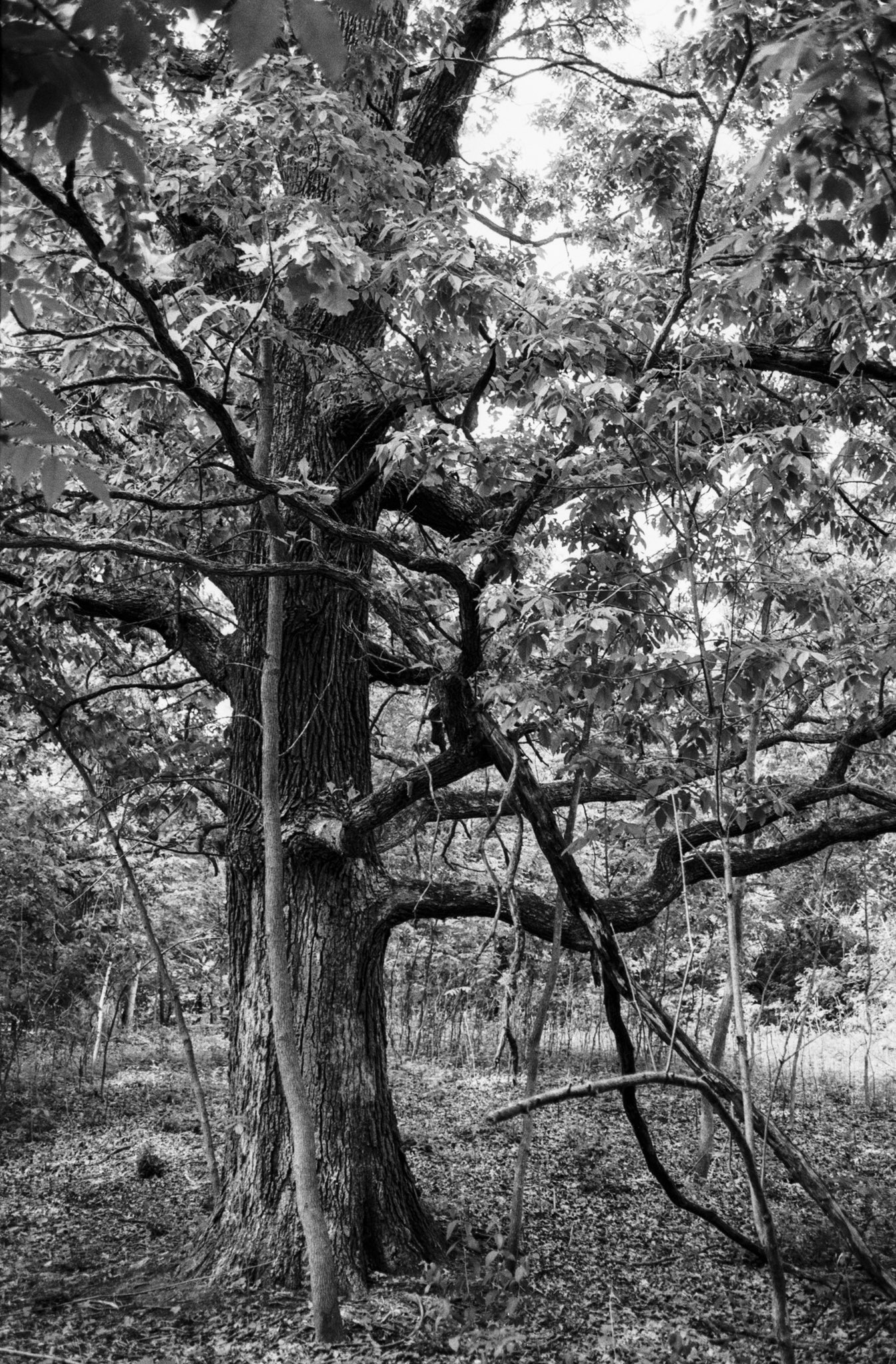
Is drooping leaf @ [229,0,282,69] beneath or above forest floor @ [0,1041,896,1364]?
above

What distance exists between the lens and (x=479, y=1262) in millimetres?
4695

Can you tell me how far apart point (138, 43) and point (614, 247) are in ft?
17.1

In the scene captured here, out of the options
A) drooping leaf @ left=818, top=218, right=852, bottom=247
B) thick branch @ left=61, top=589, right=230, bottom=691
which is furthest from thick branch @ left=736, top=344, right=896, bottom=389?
thick branch @ left=61, top=589, right=230, bottom=691

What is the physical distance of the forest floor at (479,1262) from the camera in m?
3.86

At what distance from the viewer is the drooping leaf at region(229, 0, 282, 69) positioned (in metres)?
1.06

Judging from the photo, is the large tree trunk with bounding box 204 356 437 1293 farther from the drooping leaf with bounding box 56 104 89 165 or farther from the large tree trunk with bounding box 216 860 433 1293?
the drooping leaf with bounding box 56 104 89 165

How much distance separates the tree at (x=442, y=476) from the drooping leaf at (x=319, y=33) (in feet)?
3.19

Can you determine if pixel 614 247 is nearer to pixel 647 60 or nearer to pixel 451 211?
pixel 647 60

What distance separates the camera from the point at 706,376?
13.0 feet

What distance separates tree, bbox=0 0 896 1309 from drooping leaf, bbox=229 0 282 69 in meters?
0.94

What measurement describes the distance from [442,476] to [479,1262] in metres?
3.82

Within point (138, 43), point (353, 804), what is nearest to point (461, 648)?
point (353, 804)

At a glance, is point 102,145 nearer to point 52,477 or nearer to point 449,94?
point 52,477

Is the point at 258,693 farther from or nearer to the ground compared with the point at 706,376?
nearer to the ground
